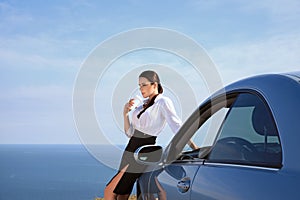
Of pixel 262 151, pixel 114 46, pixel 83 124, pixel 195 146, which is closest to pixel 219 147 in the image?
pixel 262 151

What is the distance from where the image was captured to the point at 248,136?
9.26 ft

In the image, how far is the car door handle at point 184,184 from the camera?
3000 mm

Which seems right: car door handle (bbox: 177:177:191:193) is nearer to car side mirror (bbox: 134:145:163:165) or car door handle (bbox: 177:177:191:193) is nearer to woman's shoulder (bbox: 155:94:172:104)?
car side mirror (bbox: 134:145:163:165)

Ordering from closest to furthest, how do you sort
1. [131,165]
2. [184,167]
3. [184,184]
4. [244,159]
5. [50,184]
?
[244,159] < [184,184] < [184,167] < [131,165] < [50,184]

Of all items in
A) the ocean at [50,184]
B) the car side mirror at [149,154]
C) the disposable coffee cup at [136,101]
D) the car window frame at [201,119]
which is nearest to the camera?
the car window frame at [201,119]

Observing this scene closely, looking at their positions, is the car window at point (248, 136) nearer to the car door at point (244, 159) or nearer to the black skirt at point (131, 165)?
the car door at point (244, 159)

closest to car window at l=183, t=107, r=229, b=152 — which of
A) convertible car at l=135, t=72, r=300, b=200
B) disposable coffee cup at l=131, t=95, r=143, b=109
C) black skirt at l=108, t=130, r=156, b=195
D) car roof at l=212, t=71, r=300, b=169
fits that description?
convertible car at l=135, t=72, r=300, b=200

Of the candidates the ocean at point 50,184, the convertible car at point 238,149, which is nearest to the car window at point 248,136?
the convertible car at point 238,149

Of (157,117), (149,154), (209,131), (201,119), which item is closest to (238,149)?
(209,131)

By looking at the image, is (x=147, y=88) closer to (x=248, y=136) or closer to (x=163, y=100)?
(x=163, y=100)

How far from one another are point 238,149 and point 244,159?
0.14 metres

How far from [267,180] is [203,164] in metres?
0.78

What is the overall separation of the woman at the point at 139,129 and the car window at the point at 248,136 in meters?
1.56

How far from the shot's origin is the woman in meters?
4.55
